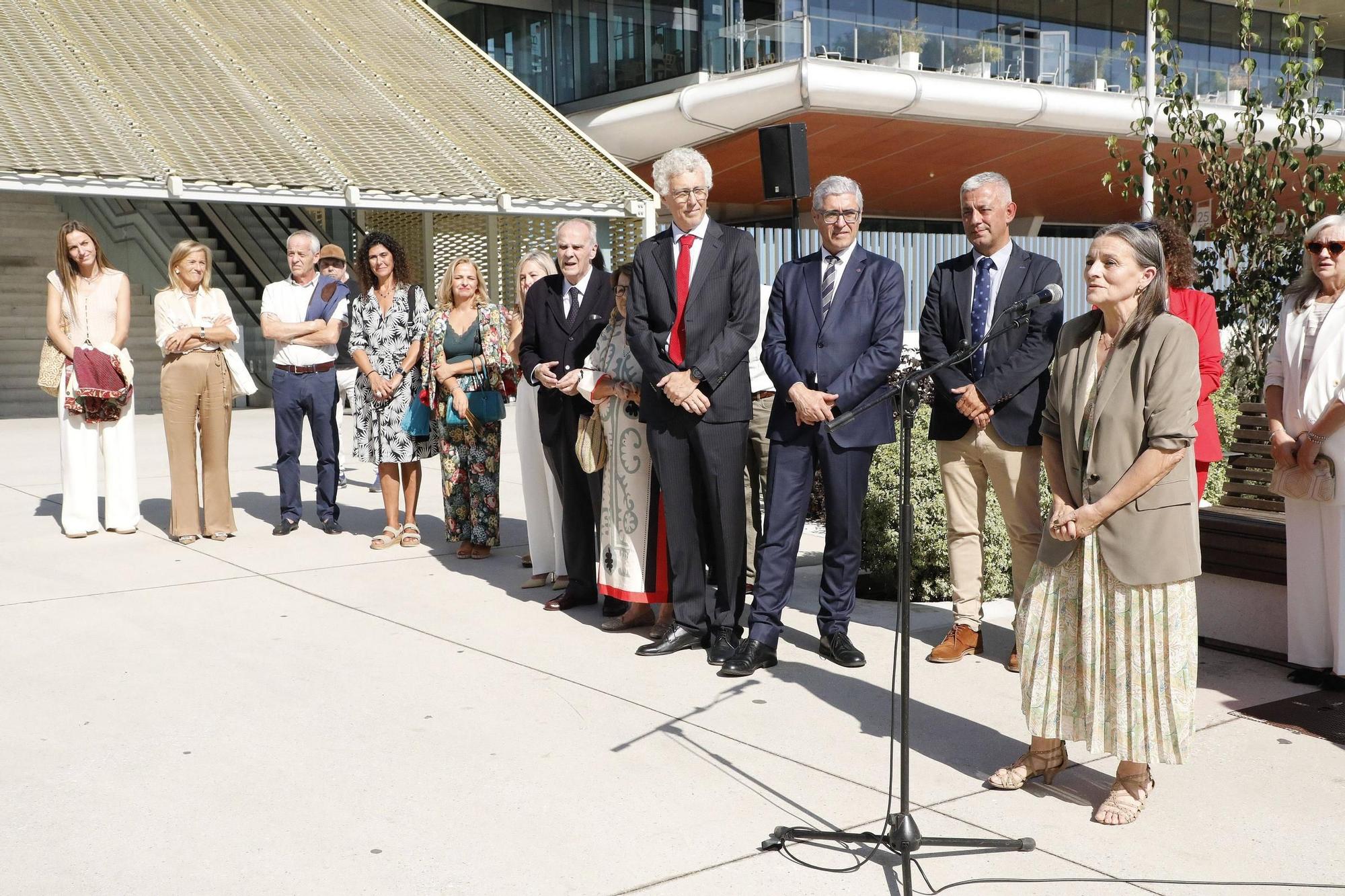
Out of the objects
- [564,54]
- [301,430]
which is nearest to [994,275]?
[301,430]

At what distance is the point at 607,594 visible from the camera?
248 inches

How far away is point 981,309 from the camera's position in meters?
5.57

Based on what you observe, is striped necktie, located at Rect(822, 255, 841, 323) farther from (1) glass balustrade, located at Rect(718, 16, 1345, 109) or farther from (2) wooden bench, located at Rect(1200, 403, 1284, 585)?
(1) glass balustrade, located at Rect(718, 16, 1345, 109)

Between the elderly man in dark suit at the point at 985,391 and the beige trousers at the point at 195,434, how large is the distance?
4929 millimetres

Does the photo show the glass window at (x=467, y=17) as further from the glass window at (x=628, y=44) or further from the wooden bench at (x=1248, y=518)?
the wooden bench at (x=1248, y=518)

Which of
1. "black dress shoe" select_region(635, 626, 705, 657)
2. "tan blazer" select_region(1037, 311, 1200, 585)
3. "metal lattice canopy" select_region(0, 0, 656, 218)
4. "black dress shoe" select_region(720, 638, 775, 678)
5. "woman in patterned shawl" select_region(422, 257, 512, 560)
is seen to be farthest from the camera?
"metal lattice canopy" select_region(0, 0, 656, 218)

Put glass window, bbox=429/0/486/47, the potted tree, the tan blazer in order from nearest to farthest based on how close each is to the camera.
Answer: the tan blazer
the potted tree
glass window, bbox=429/0/486/47

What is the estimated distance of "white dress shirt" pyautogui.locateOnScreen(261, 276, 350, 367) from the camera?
28.7 ft

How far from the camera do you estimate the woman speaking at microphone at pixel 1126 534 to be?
3787mm

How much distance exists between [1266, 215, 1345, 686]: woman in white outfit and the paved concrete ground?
26cm

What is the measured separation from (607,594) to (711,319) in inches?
59.1

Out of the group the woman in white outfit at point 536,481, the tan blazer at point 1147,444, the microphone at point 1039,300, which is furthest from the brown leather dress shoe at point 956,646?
the microphone at point 1039,300

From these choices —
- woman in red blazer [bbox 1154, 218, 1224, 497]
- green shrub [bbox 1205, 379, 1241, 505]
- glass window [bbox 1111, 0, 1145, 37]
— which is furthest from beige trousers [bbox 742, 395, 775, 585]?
glass window [bbox 1111, 0, 1145, 37]

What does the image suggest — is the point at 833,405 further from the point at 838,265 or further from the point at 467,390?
the point at 467,390
